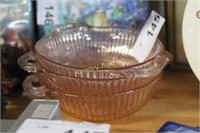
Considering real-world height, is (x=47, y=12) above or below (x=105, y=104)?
above

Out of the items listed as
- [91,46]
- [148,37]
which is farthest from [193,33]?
[91,46]

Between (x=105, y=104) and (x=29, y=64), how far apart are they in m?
0.13

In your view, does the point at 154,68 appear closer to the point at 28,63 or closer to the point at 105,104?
the point at 105,104

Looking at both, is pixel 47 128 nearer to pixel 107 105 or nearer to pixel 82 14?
pixel 107 105

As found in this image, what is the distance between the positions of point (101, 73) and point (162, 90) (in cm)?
19

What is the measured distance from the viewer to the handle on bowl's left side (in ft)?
2.01

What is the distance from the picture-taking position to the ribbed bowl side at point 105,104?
58cm

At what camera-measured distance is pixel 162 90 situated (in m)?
0.72

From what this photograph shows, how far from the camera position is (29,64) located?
24.5 inches

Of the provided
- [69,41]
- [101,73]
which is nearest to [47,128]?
[101,73]

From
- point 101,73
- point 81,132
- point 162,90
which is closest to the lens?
point 81,132

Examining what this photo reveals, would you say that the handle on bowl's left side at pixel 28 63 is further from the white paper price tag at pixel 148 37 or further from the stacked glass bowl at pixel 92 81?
the white paper price tag at pixel 148 37

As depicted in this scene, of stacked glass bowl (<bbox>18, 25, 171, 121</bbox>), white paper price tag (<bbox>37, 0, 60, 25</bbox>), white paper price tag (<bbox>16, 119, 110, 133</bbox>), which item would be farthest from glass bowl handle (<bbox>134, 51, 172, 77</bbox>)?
white paper price tag (<bbox>37, 0, 60, 25</bbox>)

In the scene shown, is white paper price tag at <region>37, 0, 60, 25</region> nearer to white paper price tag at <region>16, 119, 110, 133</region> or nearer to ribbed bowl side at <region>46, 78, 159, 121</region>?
ribbed bowl side at <region>46, 78, 159, 121</region>
